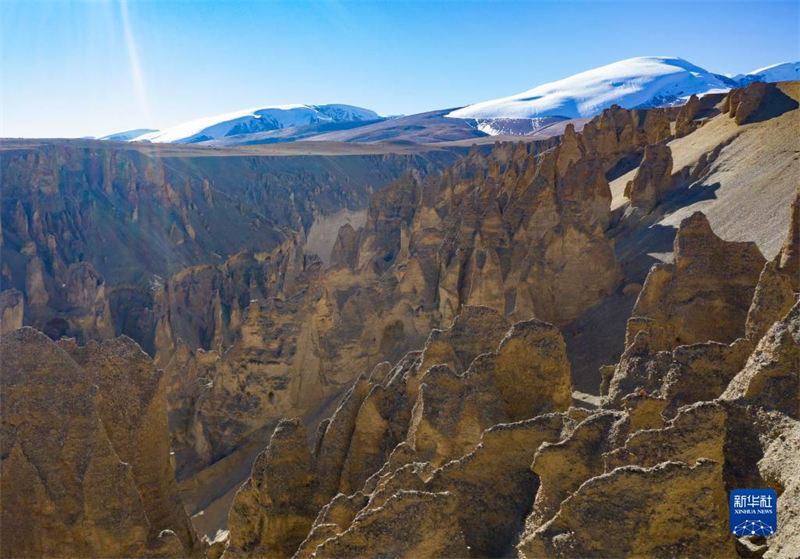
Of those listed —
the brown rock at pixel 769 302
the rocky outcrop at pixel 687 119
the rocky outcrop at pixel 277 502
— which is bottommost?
the rocky outcrop at pixel 277 502

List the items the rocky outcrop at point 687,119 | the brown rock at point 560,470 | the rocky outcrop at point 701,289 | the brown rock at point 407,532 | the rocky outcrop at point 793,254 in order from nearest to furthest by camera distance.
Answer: the brown rock at point 407,532, the brown rock at point 560,470, the rocky outcrop at point 793,254, the rocky outcrop at point 701,289, the rocky outcrop at point 687,119

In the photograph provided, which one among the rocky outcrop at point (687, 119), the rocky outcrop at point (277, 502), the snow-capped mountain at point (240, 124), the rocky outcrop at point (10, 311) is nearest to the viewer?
the rocky outcrop at point (277, 502)

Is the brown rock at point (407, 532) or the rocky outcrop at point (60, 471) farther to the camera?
the rocky outcrop at point (60, 471)

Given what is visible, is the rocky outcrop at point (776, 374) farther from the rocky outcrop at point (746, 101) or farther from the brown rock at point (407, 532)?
the rocky outcrop at point (746, 101)

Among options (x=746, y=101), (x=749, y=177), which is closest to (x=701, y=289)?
(x=749, y=177)

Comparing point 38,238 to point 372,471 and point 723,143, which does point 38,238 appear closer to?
point 723,143

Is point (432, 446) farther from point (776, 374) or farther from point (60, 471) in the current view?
point (60, 471)

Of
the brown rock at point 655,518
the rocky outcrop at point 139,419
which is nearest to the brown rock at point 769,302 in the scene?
the brown rock at point 655,518

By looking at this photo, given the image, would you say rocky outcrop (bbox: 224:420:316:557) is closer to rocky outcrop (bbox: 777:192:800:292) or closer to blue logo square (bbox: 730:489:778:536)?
blue logo square (bbox: 730:489:778:536)
